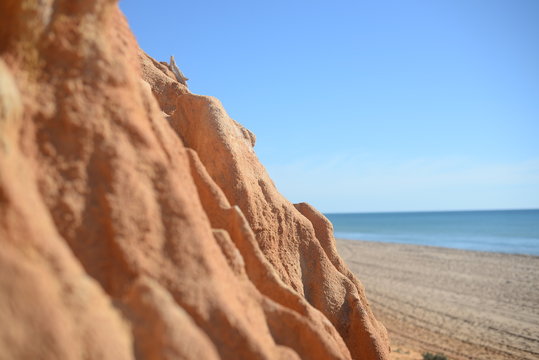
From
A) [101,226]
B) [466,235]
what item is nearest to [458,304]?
[101,226]

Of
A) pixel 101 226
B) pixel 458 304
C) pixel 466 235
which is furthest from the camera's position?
pixel 466 235

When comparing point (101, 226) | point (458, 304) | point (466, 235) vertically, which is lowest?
point (458, 304)

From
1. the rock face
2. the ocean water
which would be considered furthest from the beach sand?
the ocean water

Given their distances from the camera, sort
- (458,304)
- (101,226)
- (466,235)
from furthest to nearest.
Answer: (466,235), (458,304), (101,226)

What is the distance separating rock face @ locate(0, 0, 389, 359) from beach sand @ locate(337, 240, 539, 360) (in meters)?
10.4

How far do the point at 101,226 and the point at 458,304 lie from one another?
19902mm

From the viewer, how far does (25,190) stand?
3.12m

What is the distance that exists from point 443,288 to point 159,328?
23.1 metres

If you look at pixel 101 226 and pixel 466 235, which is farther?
pixel 466 235

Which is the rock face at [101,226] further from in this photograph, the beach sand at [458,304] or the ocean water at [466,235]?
the ocean water at [466,235]

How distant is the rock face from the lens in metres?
2.88

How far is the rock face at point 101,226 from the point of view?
2875 mm

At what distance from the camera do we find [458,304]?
2030 centimetres

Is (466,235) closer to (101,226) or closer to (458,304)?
(458,304)
